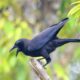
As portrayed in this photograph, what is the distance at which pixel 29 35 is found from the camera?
19.6 ft

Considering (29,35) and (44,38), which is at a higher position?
(44,38)

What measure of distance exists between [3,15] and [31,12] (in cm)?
86

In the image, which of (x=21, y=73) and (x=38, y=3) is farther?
(x=38, y=3)

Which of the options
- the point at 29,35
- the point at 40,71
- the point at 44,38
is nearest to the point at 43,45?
the point at 44,38

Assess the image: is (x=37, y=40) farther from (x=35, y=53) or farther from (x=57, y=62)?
(x=57, y=62)

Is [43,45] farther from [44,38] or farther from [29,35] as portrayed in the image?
[29,35]

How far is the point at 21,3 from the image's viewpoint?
6973mm

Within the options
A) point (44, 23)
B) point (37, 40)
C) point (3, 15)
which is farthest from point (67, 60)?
point (37, 40)

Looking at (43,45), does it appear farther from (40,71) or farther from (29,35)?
(29,35)

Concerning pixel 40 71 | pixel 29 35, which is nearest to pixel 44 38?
pixel 40 71

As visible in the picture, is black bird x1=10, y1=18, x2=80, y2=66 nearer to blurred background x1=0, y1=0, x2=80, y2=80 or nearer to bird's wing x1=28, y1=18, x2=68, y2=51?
bird's wing x1=28, y1=18, x2=68, y2=51

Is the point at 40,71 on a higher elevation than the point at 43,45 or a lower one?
lower

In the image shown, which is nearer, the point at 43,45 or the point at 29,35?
the point at 43,45

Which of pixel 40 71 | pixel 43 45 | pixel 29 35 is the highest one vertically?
pixel 43 45
